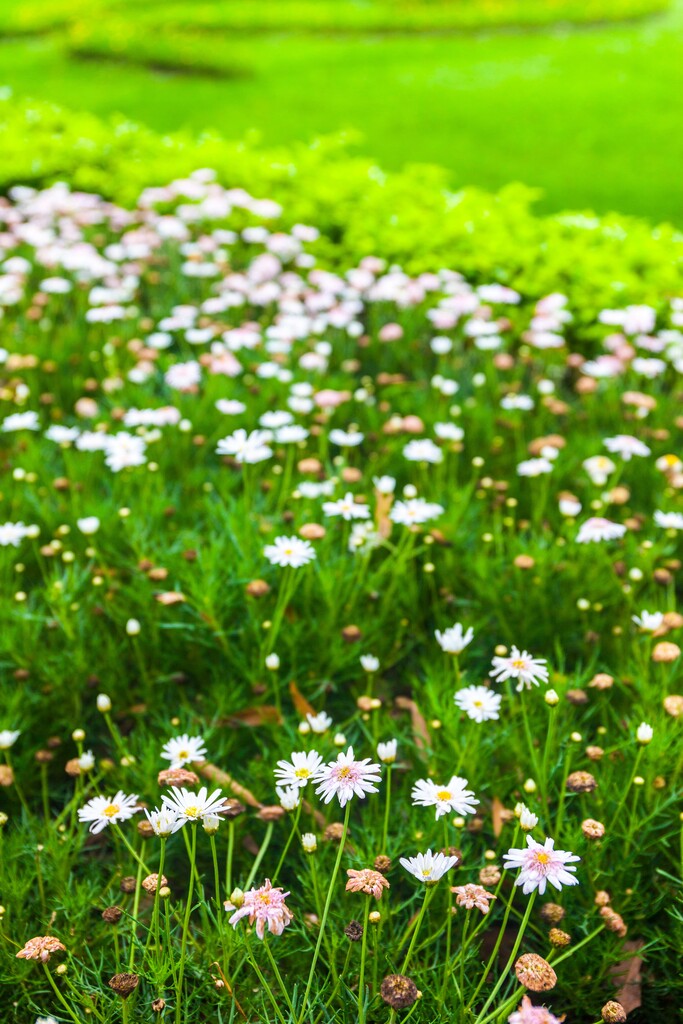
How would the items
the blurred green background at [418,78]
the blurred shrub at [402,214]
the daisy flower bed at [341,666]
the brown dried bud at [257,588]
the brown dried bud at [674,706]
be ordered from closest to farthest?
the daisy flower bed at [341,666] < the brown dried bud at [674,706] < the brown dried bud at [257,588] < the blurred shrub at [402,214] < the blurred green background at [418,78]

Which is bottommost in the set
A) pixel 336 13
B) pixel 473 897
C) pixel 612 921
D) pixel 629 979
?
pixel 629 979

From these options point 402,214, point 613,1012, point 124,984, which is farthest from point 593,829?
point 402,214

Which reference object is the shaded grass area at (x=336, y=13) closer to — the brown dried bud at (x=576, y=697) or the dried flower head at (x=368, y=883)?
the brown dried bud at (x=576, y=697)

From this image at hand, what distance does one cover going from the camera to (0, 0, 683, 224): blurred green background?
287 inches

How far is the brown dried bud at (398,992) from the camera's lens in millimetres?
1059

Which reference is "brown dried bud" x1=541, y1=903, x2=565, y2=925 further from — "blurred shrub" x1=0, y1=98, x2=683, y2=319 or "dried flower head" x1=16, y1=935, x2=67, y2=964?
"blurred shrub" x1=0, y1=98, x2=683, y2=319

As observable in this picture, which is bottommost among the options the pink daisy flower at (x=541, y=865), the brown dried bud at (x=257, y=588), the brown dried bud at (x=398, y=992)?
the brown dried bud at (x=257, y=588)

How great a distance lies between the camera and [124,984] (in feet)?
3.66

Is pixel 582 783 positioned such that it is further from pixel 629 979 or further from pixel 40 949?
pixel 40 949

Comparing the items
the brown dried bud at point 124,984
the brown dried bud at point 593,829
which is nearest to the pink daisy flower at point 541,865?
the brown dried bud at point 593,829

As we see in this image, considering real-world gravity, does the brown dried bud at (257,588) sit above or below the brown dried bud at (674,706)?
above

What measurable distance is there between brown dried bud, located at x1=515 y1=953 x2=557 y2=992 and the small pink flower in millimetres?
294

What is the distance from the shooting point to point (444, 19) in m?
13.1

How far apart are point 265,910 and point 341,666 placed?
2.89ft
